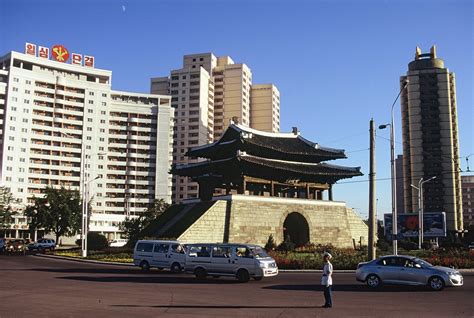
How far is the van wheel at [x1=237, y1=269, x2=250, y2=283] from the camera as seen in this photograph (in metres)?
21.6

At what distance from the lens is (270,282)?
21.4 m

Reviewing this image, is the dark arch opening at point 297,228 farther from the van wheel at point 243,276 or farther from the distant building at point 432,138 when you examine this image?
the distant building at point 432,138

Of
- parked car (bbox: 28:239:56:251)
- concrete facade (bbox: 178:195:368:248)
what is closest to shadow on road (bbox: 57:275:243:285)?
concrete facade (bbox: 178:195:368:248)

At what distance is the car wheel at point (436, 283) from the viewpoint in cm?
1844

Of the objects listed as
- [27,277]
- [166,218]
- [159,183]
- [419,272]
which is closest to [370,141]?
[419,272]

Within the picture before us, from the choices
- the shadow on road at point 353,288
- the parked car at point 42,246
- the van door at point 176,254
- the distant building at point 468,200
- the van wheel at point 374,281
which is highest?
the distant building at point 468,200

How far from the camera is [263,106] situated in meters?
154

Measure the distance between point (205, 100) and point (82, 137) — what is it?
1458 inches

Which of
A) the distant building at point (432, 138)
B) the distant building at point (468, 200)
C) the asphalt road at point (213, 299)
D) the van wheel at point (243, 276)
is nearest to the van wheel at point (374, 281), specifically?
the asphalt road at point (213, 299)

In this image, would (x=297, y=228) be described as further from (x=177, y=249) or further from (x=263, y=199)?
(x=177, y=249)

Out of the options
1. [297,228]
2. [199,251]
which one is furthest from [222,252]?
[297,228]

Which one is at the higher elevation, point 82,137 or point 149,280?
point 82,137

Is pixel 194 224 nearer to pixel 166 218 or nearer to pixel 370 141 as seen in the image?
pixel 166 218

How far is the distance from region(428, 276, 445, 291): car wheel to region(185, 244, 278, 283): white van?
692 cm
